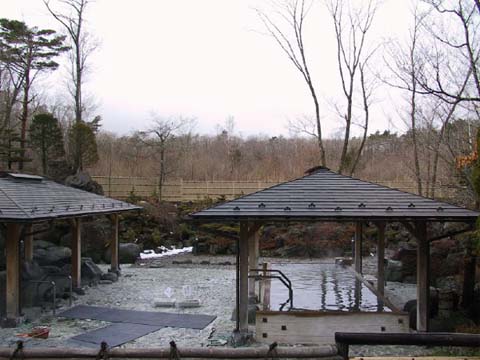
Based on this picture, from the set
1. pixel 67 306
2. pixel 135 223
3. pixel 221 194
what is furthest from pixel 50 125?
pixel 67 306

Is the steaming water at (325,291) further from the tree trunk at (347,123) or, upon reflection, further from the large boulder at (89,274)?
the tree trunk at (347,123)

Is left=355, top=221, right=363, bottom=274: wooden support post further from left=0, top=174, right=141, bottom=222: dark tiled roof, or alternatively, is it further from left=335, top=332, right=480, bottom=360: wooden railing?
left=335, top=332, right=480, bottom=360: wooden railing

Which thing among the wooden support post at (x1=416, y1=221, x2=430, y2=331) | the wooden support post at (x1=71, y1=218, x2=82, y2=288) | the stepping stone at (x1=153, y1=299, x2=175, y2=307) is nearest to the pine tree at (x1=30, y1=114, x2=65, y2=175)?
the wooden support post at (x1=71, y1=218, x2=82, y2=288)

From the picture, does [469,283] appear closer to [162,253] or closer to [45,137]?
[162,253]

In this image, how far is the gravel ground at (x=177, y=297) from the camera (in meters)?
7.13

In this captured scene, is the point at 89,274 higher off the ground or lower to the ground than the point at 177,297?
higher

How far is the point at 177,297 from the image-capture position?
35.2 feet

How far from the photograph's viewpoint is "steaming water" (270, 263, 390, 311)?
8594 millimetres

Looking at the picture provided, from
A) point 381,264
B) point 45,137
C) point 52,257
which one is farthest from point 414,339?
point 45,137

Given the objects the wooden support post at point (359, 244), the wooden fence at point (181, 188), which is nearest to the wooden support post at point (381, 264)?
the wooden support post at point (359, 244)

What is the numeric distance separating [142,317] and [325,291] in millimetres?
3992

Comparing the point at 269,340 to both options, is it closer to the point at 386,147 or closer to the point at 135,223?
the point at 135,223

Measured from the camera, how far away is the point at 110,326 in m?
8.12

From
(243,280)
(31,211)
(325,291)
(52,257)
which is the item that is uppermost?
(31,211)
